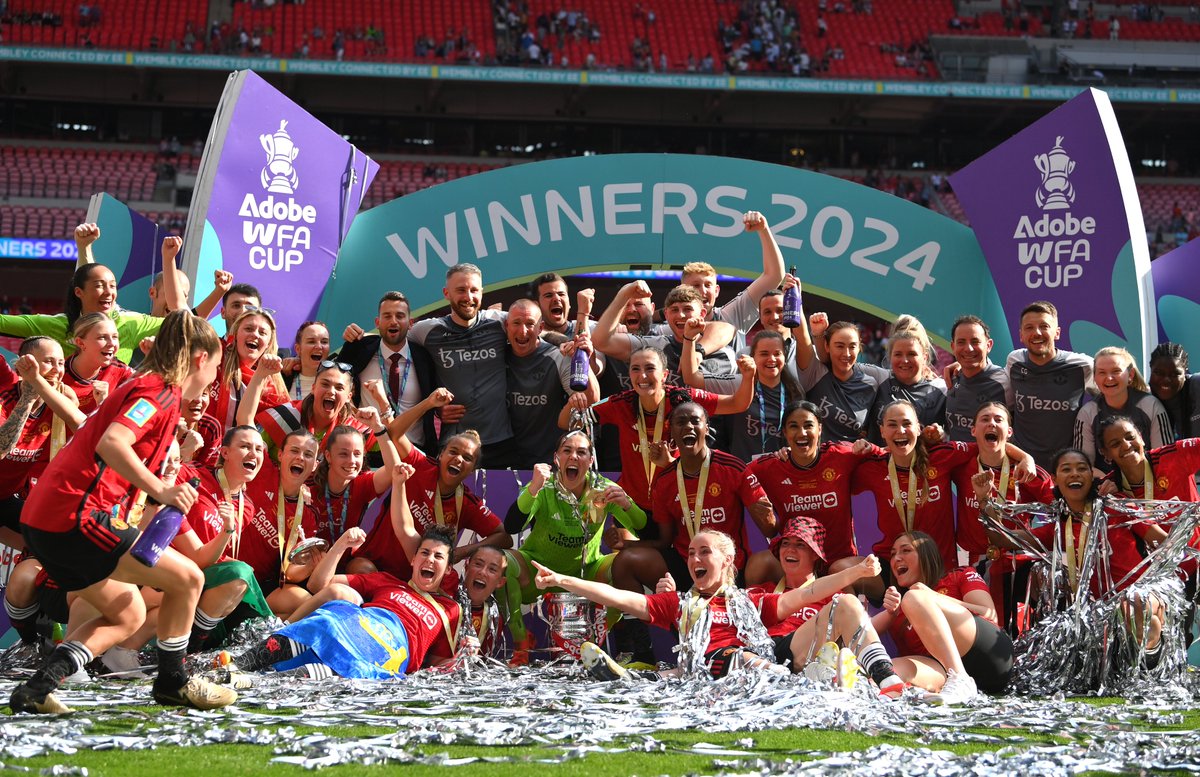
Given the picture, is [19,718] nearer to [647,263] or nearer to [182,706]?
[182,706]

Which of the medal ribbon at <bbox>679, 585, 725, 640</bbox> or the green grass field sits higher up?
the medal ribbon at <bbox>679, 585, 725, 640</bbox>

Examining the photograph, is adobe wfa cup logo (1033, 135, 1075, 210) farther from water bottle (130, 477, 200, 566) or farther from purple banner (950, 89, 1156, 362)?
water bottle (130, 477, 200, 566)

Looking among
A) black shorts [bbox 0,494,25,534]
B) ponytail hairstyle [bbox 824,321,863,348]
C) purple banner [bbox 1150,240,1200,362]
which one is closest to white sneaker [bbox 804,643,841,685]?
ponytail hairstyle [bbox 824,321,863,348]

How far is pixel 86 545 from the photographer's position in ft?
15.7

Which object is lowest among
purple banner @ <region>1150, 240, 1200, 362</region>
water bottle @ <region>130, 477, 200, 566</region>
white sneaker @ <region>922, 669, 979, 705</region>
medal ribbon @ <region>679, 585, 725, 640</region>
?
white sneaker @ <region>922, 669, 979, 705</region>

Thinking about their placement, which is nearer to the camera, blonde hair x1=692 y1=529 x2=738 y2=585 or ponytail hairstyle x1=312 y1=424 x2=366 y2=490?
blonde hair x1=692 y1=529 x2=738 y2=585

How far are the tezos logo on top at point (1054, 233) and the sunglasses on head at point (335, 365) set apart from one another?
5.09 m

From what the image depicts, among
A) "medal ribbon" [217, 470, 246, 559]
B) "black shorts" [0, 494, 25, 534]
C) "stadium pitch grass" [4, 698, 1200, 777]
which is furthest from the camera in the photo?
"black shorts" [0, 494, 25, 534]

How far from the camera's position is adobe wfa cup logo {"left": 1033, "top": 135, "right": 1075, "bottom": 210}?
9.68 meters

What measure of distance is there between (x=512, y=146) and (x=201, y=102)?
787 cm

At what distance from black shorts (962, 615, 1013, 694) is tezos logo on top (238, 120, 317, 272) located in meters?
5.90

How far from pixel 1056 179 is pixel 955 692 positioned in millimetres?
5348

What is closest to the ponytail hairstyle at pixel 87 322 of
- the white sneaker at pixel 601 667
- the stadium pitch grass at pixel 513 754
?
the stadium pitch grass at pixel 513 754

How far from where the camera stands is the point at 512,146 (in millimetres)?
33500
